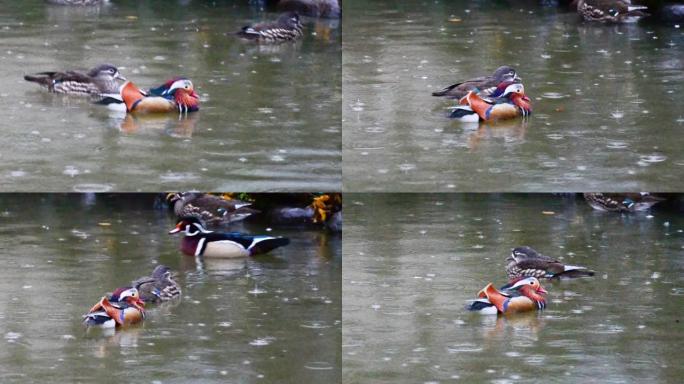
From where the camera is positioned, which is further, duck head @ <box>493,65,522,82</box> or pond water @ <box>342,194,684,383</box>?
duck head @ <box>493,65,522,82</box>

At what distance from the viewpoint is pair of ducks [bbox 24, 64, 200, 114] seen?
10.1 metres

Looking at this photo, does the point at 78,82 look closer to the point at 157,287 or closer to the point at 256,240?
the point at 256,240

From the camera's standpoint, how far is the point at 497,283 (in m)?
9.06

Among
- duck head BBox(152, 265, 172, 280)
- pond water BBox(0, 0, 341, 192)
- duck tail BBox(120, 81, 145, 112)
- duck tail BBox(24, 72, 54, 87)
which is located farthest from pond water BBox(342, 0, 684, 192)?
duck tail BBox(24, 72, 54, 87)

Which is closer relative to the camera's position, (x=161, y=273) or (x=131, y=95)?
(x=161, y=273)

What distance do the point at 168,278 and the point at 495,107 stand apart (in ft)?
7.97

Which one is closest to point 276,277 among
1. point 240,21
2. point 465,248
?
point 465,248

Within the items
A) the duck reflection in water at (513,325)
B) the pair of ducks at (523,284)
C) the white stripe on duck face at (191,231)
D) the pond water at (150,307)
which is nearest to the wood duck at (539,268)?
the pair of ducks at (523,284)

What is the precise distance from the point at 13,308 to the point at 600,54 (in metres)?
4.57


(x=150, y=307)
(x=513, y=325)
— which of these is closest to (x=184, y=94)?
(x=150, y=307)

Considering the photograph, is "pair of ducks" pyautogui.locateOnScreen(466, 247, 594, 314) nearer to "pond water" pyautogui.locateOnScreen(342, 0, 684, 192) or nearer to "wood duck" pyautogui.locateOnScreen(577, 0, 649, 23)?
"pond water" pyautogui.locateOnScreen(342, 0, 684, 192)

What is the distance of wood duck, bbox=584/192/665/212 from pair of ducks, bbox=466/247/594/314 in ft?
1.56

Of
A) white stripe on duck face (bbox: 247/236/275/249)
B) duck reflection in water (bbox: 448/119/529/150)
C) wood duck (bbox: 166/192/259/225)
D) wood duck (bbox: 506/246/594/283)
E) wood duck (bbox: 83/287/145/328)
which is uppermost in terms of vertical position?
duck reflection in water (bbox: 448/119/529/150)

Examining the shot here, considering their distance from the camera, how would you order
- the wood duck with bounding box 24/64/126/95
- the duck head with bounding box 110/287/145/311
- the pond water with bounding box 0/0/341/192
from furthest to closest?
the wood duck with bounding box 24/64/126/95 < the pond water with bounding box 0/0/341/192 < the duck head with bounding box 110/287/145/311
